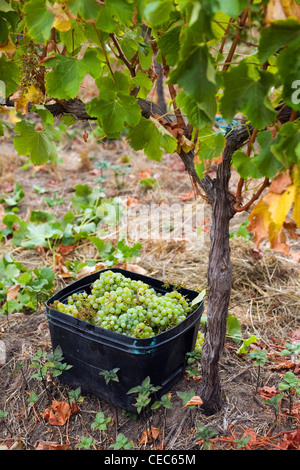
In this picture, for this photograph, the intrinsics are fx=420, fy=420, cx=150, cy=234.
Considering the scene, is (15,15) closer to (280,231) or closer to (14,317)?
(280,231)

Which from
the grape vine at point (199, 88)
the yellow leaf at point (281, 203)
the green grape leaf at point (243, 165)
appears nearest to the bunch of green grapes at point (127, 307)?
the grape vine at point (199, 88)

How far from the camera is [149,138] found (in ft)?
4.75

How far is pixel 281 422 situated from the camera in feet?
5.42

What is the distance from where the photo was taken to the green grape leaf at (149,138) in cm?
139

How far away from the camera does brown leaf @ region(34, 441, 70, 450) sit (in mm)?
1601

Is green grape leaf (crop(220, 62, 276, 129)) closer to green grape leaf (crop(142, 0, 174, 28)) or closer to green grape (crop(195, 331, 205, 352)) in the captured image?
green grape leaf (crop(142, 0, 174, 28))

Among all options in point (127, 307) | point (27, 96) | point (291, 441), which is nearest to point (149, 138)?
point (27, 96)

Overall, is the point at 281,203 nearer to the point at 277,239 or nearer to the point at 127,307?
the point at 277,239

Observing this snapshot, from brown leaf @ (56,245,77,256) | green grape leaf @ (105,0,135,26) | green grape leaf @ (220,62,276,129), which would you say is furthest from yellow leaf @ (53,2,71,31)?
brown leaf @ (56,245,77,256)

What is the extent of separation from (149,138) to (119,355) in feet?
2.70

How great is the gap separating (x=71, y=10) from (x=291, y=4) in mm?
528

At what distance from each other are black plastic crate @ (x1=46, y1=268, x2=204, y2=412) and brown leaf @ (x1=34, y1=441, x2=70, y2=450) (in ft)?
0.80

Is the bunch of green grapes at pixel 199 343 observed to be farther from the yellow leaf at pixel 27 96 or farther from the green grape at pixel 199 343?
the yellow leaf at pixel 27 96

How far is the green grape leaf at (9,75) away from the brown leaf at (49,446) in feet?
4.30
